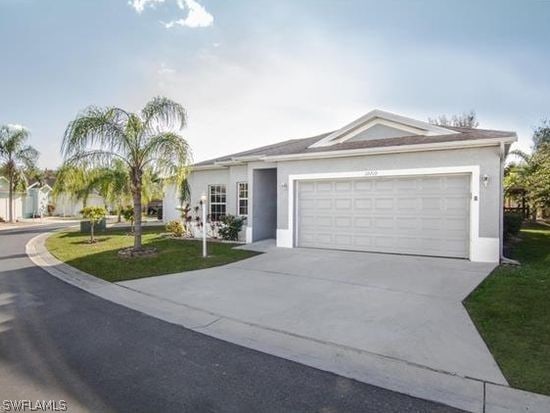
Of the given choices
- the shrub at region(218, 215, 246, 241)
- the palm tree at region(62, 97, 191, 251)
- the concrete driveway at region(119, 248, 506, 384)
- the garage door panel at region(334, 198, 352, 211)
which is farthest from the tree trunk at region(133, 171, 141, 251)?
the garage door panel at region(334, 198, 352, 211)

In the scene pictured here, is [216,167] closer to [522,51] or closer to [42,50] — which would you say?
[42,50]

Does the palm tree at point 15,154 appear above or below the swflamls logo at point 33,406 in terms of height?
above

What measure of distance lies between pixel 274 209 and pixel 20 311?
11.5 metres

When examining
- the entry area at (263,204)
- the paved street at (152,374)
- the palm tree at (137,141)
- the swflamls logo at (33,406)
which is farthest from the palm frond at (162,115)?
the swflamls logo at (33,406)

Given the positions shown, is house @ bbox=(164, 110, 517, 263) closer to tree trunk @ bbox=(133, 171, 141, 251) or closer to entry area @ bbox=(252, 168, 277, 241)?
entry area @ bbox=(252, 168, 277, 241)

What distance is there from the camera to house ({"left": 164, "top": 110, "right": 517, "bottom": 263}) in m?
10.2

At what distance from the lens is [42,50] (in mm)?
14133

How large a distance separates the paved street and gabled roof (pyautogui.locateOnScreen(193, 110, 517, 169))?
862cm

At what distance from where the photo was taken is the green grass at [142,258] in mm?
9625

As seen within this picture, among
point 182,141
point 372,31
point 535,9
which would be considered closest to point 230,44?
point 182,141

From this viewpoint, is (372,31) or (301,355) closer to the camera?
(301,355)

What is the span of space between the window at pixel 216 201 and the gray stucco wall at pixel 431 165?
15.4 feet

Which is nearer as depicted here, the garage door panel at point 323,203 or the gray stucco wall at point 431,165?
the gray stucco wall at point 431,165

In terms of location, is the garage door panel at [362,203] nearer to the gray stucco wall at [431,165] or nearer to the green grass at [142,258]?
the gray stucco wall at [431,165]
